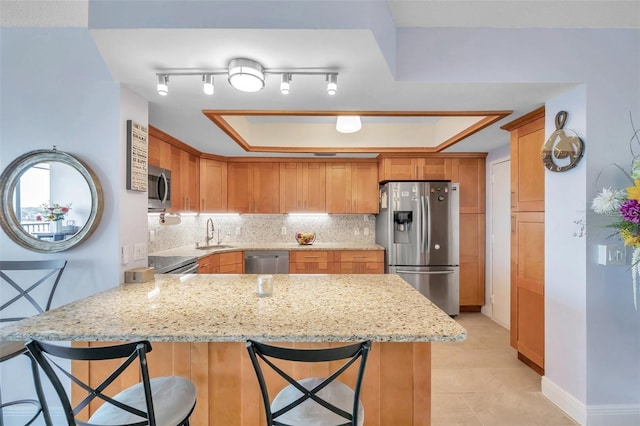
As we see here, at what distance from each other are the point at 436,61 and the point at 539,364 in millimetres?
2628

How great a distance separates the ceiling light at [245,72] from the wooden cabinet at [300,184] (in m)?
2.73

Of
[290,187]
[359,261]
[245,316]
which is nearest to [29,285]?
[245,316]

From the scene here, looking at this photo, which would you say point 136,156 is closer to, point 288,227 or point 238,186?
point 238,186

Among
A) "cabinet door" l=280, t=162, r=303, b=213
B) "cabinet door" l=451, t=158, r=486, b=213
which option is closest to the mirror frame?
"cabinet door" l=280, t=162, r=303, b=213

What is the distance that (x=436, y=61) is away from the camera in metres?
1.95

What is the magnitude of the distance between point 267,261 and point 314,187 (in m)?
1.32

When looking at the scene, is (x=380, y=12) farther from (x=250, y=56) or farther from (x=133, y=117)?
(x=133, y=117)

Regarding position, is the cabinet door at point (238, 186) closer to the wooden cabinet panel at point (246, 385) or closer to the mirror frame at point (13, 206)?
the mirror frame at point (13, 206)

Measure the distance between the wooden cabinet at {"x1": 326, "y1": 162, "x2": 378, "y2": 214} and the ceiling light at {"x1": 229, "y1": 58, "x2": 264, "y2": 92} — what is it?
9.15 ft

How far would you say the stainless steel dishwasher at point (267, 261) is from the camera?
13.6 ft

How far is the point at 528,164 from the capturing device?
2.63m

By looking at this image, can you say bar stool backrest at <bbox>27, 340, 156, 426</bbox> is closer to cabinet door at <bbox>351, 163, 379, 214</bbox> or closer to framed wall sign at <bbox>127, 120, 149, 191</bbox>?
framed wall sign at <bbox>127, 120, 149, 191</bbox>

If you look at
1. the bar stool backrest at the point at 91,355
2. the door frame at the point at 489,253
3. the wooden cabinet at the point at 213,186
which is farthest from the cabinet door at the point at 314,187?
the bar stool backrest at the point at 91,355

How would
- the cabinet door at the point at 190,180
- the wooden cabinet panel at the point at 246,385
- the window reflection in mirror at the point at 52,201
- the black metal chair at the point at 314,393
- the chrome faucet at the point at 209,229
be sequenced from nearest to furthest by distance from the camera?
the black metal chair at the point at 314,393, the wooden cabinet panel at the point at 246,385, the window reflection in mirror at the point at 52,201, the cabinet door at the point at 190,180, the chrome faucet at the point at 209,229
